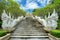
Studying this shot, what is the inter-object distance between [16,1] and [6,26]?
86.8 feet

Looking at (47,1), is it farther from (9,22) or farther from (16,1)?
(9,22)

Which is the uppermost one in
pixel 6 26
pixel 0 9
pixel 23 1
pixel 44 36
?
pixel 23 1

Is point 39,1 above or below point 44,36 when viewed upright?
above

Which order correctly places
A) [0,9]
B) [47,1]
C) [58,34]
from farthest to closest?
[47,1] < [0,9] < [58,34]

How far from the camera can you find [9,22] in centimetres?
1769

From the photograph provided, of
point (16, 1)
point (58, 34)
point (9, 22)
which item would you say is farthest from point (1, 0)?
point (16, 1)

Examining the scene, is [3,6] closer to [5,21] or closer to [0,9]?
[0,9]

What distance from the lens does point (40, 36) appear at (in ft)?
51.7

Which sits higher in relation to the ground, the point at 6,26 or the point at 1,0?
the point at 1,0

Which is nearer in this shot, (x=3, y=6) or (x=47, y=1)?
(x=3, y=6)

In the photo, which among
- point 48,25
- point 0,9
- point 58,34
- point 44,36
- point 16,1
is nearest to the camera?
point 58,34

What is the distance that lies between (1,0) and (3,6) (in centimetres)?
130

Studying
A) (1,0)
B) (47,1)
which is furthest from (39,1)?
(1,0)

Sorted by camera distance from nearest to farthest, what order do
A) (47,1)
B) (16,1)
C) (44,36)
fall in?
1. (44,36)
2. (47,1)
3. (16,1)
